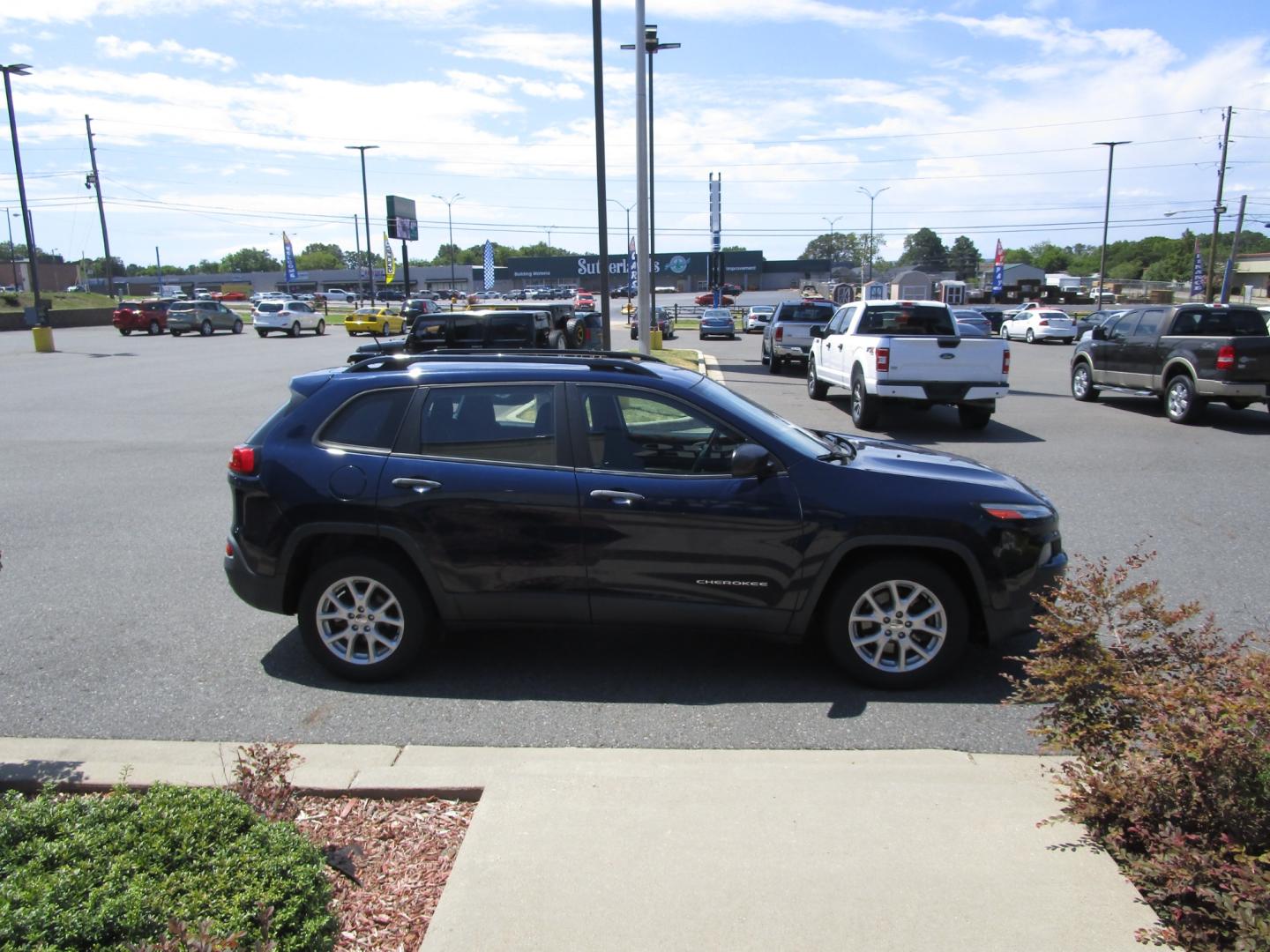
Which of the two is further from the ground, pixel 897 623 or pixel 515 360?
pixel 515 360

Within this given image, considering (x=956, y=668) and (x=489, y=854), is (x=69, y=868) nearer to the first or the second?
(x=489, y=854)

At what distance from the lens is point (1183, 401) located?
15.1 m

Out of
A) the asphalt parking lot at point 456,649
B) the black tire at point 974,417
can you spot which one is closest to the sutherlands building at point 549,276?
the black tire at point 974,417

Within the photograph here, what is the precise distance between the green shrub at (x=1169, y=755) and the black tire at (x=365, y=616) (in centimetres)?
302

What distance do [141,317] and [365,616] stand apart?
163 ft

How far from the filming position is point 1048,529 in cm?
500

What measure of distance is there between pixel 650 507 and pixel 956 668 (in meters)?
1.98

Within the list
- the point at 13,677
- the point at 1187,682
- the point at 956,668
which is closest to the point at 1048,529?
the point at 956,668

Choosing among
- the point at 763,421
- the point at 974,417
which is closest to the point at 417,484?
the point at 763,421

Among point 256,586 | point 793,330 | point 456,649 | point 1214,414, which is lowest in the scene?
point 1214,414

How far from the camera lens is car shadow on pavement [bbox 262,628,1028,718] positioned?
4953 mm

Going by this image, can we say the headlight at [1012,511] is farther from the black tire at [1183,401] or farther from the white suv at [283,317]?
the white suv at [283,317]

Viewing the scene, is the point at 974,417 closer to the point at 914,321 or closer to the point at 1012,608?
the point at 914,321

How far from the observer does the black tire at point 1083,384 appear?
18.3m
